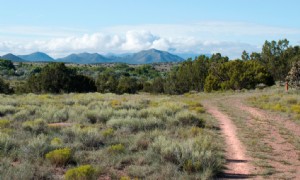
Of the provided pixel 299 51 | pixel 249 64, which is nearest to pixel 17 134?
pixel 249 64

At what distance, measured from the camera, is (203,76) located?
57.3m

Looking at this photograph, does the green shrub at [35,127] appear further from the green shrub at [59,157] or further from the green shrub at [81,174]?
the green shrub at [81,174]

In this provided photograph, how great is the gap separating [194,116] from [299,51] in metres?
47.9

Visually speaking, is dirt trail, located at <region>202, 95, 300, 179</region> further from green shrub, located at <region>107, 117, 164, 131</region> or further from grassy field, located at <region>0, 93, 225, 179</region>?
green shrub, located at <region>107, 117, 164, 131</region>

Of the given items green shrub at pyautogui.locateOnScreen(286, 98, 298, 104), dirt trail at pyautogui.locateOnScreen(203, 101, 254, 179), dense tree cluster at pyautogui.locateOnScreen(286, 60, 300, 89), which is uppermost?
dense tree cluster at pyautogui.locateOnScreen(286, 60, 300, 89)

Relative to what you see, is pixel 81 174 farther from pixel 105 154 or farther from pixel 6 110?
pixel 6 110

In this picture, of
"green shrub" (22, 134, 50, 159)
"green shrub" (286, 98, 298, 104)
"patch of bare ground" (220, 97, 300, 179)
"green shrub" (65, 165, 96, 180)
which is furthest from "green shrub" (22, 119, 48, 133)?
"green shrub" (286, 98, 298, 104)

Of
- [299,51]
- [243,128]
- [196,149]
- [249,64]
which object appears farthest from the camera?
[299,51]

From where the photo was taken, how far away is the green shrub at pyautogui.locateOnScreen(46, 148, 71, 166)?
8.67 meters

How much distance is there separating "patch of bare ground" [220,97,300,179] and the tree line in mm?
19198

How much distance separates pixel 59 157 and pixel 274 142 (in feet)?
24.7

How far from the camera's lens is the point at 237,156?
1021 cm

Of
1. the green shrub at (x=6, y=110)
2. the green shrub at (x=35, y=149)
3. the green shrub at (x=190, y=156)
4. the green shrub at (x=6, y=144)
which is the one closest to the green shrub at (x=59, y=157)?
the green shrub at (x=35, y=149)

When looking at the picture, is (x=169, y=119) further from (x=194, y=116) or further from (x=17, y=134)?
(x=17, y=134)
